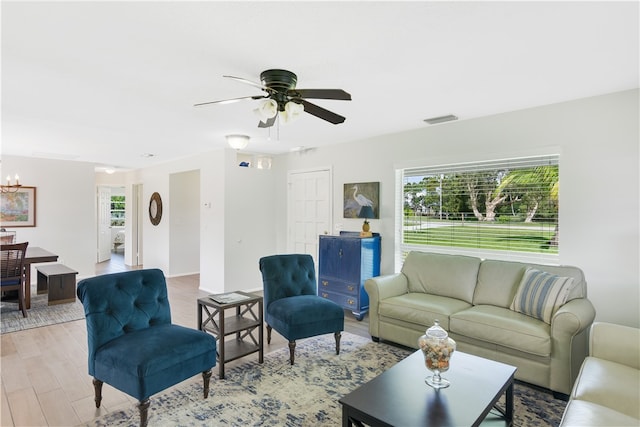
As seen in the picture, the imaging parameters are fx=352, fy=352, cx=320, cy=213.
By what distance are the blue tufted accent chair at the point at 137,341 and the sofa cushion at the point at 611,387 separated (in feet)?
7.52

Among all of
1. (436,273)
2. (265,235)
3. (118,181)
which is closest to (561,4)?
(436,273)

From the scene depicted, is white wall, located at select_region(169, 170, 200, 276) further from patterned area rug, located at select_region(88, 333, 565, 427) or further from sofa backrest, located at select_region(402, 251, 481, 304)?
sofa backrest, located at select_region(402, 251, 481, 304)

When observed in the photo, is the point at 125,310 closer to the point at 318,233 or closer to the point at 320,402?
the point at 320,402

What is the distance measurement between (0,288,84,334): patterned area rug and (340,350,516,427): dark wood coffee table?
4218 millimetres

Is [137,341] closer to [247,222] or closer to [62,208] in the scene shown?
[247,222]

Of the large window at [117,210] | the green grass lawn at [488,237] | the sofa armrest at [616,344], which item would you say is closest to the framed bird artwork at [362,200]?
the green grass lawn at [488,237]

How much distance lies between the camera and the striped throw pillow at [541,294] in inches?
110

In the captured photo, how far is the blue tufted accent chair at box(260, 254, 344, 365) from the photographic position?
3.13m

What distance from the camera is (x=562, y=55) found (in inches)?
91.6

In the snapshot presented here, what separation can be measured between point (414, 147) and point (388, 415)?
3373mm

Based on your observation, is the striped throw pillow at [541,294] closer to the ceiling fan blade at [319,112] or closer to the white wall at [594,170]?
the white wall at [594,170]

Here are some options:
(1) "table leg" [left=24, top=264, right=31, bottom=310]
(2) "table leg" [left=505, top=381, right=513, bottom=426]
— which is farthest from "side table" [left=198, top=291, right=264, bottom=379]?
(1) "table leg" [left=24, top=264, right=31, bottom=310]

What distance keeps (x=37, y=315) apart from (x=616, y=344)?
601 cm

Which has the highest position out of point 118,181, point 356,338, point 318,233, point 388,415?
point 118,181
